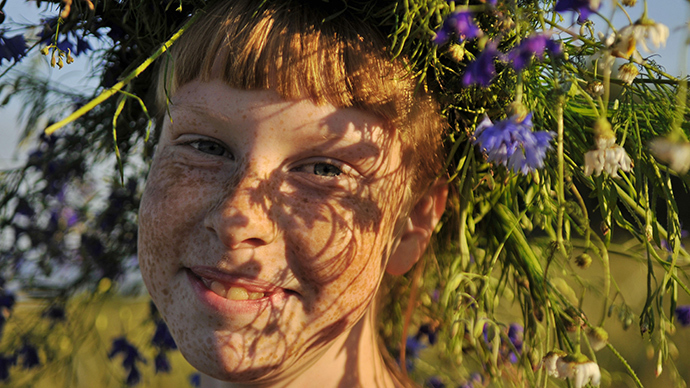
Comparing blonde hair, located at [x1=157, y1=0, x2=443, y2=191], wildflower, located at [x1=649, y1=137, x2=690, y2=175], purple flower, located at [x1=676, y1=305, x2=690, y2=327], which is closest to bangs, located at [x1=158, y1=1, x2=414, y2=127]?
blonde hair, located at [x1=157, y1=0, x2=443, y2=191]

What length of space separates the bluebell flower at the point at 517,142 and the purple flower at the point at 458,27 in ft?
0.45

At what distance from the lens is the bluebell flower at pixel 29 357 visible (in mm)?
1618

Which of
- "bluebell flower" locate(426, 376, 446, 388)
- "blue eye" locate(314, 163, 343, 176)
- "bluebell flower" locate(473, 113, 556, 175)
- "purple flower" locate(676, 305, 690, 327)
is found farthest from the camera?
"bluebell flower" locate(426, 376, 446, 388)

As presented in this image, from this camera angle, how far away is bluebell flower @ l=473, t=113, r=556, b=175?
2.36ft

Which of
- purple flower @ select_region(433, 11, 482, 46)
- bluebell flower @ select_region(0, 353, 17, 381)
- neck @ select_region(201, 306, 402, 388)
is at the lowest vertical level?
bluebell flower @ select_region(0, 353, 17, 381)

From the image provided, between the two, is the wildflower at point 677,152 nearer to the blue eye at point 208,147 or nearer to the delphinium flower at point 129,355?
the blue eye at point 208,147

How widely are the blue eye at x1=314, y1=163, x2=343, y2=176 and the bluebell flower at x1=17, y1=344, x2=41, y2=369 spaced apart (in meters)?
1.19

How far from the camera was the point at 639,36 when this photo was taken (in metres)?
0.66

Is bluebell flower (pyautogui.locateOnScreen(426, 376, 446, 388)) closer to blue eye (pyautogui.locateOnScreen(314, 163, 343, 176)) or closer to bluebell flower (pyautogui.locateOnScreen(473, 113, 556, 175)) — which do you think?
blue eye (pyautogui.locateOnScreen(314, 163, 343, 176))

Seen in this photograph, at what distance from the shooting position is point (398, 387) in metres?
1.29

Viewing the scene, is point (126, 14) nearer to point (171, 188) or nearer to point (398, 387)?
point (171, 188)

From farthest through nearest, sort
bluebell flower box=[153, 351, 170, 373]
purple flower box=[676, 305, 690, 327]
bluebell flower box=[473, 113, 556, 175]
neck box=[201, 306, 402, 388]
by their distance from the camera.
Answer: bluebell flower box=[153, 351, 170, 373] < purple flower box=[676, 305, 690, 327] < neck box=[201, 306, 402, 388] < bluebell flower box=[473, 113, 556, 175]

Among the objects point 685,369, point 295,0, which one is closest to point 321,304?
point 295,0

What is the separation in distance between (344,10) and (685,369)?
8.56ft
